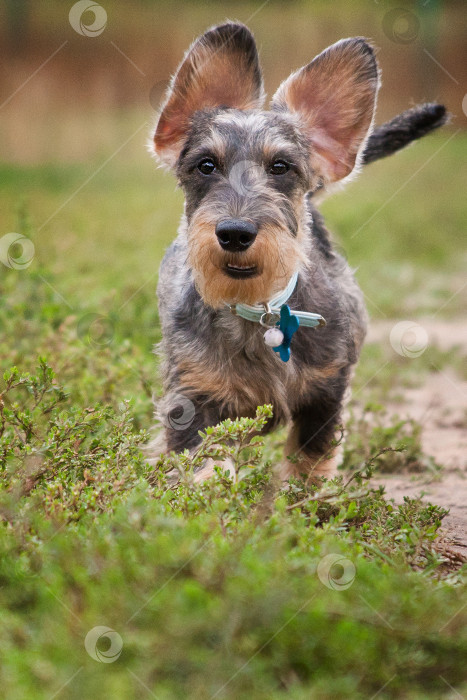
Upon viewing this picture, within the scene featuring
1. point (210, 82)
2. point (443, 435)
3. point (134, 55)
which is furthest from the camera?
point (134, 55)

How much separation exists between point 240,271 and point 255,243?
173mm

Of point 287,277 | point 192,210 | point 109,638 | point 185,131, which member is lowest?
point 109,638

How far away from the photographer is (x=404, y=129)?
17.9 feet

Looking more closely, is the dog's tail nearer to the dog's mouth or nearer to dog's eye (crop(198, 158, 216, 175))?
dog's eye (crop(198, 158, 216, 175))

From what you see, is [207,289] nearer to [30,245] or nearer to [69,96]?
[30,245]

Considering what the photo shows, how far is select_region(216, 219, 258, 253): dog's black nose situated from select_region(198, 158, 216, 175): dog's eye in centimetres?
55

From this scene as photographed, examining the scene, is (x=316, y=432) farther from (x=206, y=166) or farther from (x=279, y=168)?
(x=206, y=166)

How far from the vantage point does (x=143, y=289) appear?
7.96 meters

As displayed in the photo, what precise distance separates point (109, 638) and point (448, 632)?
0.99 m

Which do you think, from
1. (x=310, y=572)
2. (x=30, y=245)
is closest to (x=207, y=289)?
(x=310, y=572)

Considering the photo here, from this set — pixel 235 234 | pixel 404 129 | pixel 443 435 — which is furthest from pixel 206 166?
pixel 443 435

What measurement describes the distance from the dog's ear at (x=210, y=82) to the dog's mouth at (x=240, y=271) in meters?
0.89

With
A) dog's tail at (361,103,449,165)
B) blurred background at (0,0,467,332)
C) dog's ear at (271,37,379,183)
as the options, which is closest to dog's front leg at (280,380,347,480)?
dog's ear at (271,37,379,183)

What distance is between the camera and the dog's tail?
17.5 ft
